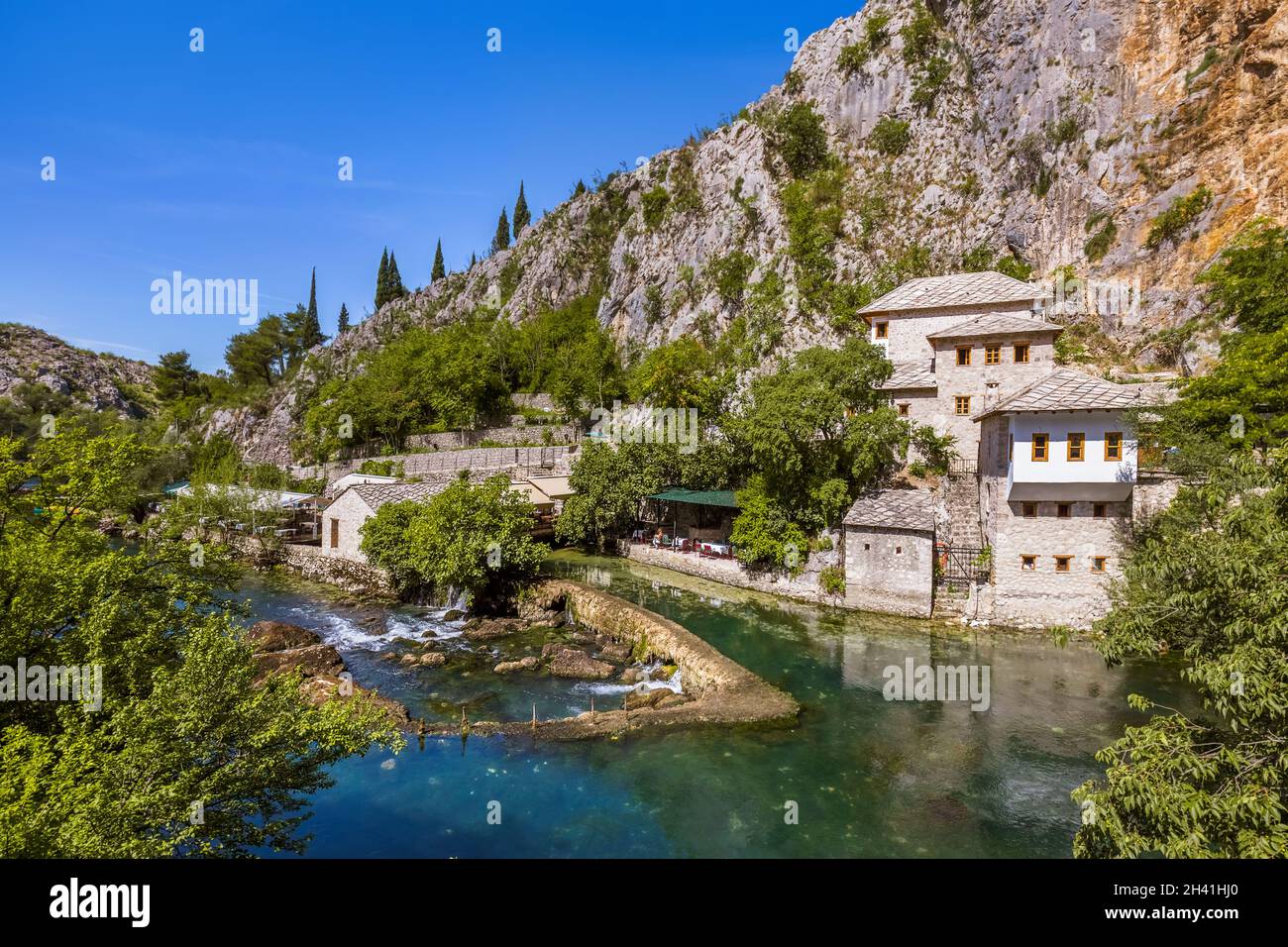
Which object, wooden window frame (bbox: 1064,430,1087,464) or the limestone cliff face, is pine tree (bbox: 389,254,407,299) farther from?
wooden window frame (bbox: 1064,430,1087,464)

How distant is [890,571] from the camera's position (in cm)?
2559

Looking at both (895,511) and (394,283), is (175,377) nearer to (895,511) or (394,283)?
(394,283)

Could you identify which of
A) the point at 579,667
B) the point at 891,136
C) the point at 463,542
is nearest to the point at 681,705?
the point at 579,667

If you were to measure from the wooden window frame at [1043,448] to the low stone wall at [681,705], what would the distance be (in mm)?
13659

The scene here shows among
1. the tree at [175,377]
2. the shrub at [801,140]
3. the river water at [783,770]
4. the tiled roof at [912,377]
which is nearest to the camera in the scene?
the river water at [783,770]

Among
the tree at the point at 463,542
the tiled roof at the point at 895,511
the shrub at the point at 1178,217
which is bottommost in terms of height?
the tree at the point at 463,542

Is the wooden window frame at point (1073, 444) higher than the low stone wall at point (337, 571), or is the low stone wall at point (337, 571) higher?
the wooden window frame at point (1073, 444)

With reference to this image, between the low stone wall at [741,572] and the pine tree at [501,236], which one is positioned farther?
the pine tree at [501,236]

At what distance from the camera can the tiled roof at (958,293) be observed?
35094 mm

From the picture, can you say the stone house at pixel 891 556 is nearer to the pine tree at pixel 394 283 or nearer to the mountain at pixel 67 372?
the pine tree at pixel 394 283

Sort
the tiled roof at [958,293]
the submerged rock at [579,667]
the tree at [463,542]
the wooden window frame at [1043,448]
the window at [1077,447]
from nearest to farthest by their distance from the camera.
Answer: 1. the submerged rock at [579,667]
2. the window at [1077,447]
3. the wooden window frame at [1043,448]
4. the tree at [463,542]
5. the tiled roof at [958,293]

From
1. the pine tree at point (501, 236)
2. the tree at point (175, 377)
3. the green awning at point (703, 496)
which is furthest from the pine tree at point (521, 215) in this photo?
the green awning at point (703, 496)
